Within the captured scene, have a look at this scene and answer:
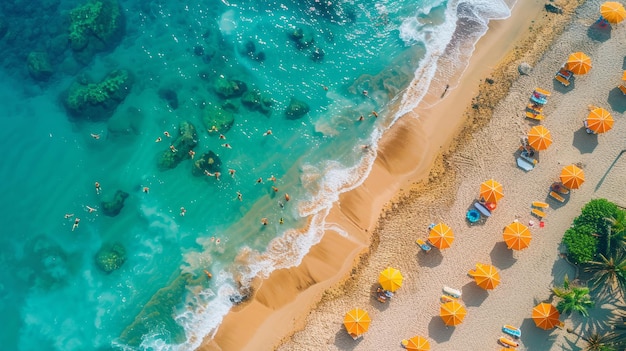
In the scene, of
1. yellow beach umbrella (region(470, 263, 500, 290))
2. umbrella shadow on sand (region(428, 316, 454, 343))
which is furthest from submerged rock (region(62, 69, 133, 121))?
yellow beach umbrella (region(470, 263, 500, 290))

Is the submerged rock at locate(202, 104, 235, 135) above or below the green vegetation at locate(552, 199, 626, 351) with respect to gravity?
below

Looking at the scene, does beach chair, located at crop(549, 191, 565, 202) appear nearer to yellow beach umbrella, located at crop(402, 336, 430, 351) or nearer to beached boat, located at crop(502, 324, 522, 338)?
beached boat, located at crop(502, 324, 522, 338)

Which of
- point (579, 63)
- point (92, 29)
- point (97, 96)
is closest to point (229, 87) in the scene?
point (97, 96)

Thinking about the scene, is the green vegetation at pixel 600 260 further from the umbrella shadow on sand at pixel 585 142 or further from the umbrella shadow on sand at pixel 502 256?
the umbrella shadow on sand at pixel 585 142

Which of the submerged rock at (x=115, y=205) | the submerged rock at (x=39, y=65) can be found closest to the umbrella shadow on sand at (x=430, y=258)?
the submerged rock at (x=115, y=205)

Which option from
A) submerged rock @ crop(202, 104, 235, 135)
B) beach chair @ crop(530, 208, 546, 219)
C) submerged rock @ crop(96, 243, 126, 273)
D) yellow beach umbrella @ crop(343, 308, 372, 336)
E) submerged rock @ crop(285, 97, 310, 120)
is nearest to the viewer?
yellow beach umbrella @ crop(343, 308, 372, 336)

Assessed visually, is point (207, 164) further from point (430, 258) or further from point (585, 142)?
point (585, 142)

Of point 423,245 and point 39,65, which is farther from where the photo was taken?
point 39,65
